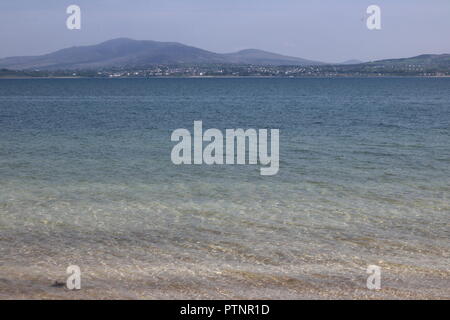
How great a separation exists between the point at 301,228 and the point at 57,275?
5.62m

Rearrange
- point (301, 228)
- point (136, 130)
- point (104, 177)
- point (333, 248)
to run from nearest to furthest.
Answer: point (333, 248), point (301, 228), point (104, 177), point (136, 130)

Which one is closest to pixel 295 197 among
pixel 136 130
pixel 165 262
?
pixel 165 262

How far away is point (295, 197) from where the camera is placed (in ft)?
53.0

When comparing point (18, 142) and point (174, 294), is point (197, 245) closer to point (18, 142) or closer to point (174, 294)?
point (174, 294)

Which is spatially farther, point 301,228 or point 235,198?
point 235,198

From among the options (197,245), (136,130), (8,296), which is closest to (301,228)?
(197,245)

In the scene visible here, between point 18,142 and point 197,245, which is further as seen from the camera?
point 18,142

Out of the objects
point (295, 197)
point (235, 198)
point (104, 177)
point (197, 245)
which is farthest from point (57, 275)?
point (104, 177)

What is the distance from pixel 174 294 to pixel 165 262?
1.57 metres

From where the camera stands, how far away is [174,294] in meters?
9.26

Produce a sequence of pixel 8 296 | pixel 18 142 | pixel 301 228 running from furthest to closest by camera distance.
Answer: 1. pixel 18 142
2. pixel 301 228
3. pixel 8 296
